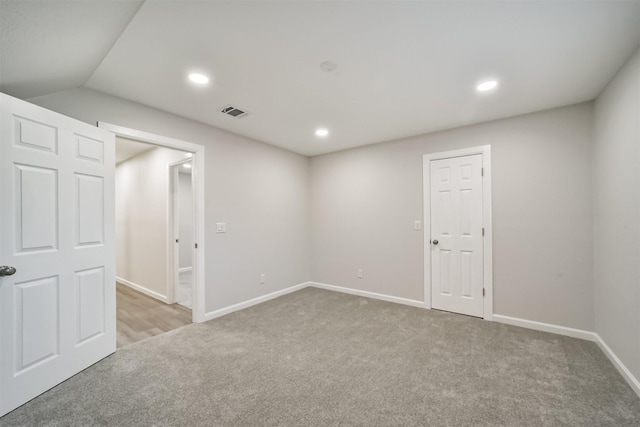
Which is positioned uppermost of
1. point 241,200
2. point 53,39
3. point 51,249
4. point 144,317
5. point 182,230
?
point 53,39

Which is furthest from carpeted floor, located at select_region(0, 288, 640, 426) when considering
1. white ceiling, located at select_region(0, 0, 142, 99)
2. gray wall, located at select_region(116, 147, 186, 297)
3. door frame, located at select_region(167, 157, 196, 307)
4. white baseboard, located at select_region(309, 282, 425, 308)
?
white ceiling, located at select_region(0, 0, 142, 99)

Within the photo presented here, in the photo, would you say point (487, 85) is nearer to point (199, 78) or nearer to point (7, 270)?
point (199, 78)

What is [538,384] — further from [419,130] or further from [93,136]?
[93,136]

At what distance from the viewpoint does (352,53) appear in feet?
6.19

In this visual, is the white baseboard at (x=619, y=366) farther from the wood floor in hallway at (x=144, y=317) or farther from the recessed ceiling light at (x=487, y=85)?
the wood floor in hallway at (x=144, y=317)

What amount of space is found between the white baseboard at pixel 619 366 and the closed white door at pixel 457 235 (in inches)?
39.8

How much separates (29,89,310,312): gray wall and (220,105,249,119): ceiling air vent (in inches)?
21.2

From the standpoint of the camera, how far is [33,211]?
1856 millimetres

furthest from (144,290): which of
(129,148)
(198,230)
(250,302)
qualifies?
(129,148)

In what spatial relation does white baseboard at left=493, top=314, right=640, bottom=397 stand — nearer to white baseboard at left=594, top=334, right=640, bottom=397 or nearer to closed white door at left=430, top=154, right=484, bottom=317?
white baseboard at left=594, top=334, right=640, bottom=397

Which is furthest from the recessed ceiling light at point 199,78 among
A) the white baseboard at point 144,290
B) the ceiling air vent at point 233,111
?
the white baseboard at point 144,290

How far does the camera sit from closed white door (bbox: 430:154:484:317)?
3.29m

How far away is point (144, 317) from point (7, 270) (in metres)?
1.97

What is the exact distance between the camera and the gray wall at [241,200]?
262 cm
